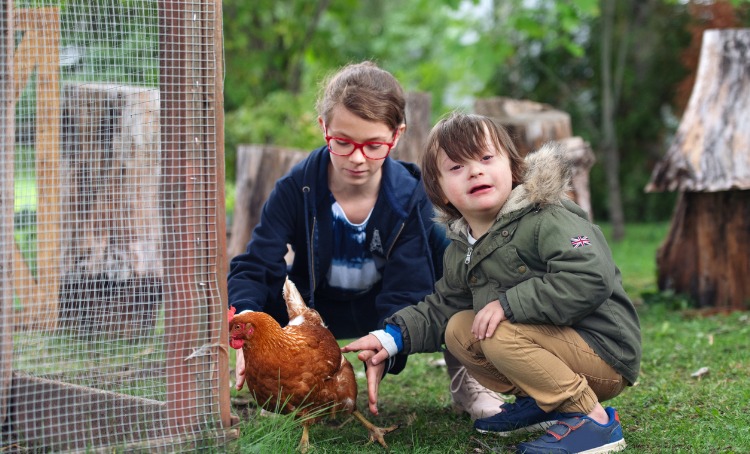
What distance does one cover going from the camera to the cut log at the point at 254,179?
20.3 feet

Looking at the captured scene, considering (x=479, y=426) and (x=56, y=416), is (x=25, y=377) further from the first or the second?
(x=479, y=426)

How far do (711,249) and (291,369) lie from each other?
12.3 ft

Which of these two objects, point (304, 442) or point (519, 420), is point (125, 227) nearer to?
point (304, 442)

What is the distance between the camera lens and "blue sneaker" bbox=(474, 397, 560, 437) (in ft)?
9.77

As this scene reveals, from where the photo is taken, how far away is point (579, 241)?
2.64 m

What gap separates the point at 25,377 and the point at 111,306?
35 centimetres

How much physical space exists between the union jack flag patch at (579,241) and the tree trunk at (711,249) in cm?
319

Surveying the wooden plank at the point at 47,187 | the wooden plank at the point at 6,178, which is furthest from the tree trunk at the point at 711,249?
the wooden plank at the point at 6,178

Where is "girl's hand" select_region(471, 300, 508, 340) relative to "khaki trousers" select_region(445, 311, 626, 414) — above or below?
above

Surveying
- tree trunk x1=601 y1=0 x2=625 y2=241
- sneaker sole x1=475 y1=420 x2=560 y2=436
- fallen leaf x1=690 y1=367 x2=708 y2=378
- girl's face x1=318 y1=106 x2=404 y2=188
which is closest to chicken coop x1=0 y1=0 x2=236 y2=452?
girl's face x1=318 y1=106 x2=404 y2=188

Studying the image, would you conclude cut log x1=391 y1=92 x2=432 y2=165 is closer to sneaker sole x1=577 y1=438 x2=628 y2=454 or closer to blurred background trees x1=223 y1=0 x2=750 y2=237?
blurred background trees x1=223 y1=0 x2=750 y2=237

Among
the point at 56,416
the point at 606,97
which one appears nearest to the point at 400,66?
the point at 606,97

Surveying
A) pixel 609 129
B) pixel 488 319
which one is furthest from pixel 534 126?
pixel 609 129

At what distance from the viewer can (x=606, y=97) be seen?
31.9 ft
